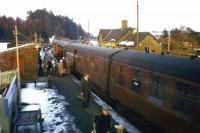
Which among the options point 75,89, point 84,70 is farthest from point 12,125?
point 84,70

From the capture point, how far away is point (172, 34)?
51000 millimetres

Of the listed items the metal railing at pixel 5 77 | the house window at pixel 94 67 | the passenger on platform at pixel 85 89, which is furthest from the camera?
the house window at pixel 94 67

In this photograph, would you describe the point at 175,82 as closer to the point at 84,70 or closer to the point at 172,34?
the point at 84,70

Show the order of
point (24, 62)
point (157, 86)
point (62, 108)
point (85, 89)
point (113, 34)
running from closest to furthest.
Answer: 1. point (157, 86)
2. point (85, 89)
3. point (62, 108)
4. point (24, 62)
5. point (113, 34)

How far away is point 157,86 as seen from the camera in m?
10.8

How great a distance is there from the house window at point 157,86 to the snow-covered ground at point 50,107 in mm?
2977

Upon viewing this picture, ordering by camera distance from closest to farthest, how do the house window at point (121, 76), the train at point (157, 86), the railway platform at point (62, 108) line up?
the train at point (157, 86) → the railway platform at point (62, 108) → the house window at point (121, 76)

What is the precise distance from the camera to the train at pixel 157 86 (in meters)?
8.81

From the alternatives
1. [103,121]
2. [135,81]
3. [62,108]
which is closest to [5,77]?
[62,108]

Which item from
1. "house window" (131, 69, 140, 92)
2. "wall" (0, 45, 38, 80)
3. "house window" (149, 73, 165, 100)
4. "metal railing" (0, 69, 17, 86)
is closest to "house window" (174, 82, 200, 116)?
"house window" (149, 73, 165, 100)

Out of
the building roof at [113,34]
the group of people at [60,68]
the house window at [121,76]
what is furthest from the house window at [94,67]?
the building roof at [113,34]

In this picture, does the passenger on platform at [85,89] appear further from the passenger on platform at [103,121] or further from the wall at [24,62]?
the wall at [24,62]

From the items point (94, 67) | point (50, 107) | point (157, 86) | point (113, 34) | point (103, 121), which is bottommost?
point (50, 107)

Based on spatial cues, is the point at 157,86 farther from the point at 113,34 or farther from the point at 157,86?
the point at 113,34
